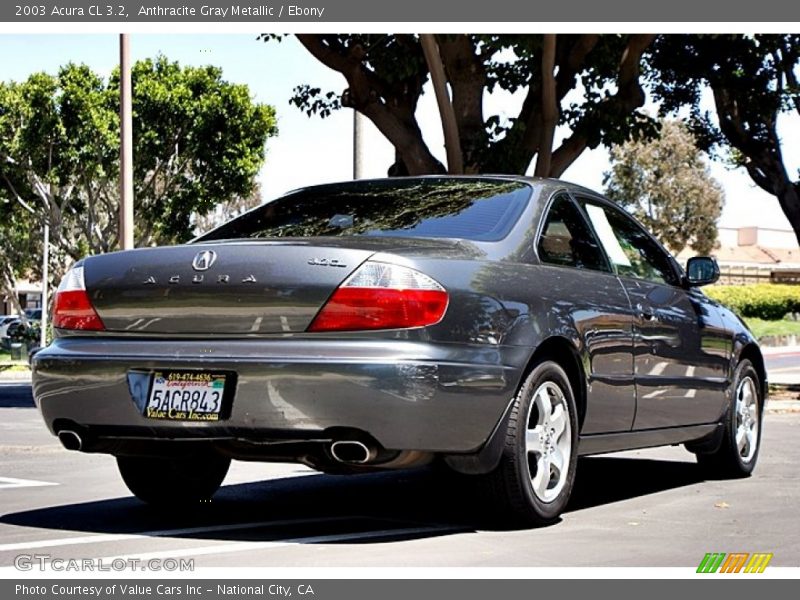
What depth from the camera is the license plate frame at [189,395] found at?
6.09 meters

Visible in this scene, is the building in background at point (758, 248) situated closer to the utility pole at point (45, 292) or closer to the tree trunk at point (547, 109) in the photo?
the utility pole at point (45, 292)

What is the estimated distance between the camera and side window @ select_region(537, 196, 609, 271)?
279 inches

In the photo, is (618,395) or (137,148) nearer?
(618,395)

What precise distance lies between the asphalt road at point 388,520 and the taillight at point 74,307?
3.01 feet

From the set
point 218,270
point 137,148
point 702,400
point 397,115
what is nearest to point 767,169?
point 397,115

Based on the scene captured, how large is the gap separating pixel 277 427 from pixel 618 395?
82.3 inches

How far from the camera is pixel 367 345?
235 inches

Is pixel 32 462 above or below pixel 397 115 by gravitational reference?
below

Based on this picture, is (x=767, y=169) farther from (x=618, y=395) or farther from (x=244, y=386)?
(x=244, y=386)

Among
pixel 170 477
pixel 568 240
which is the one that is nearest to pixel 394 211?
pixel 568 240

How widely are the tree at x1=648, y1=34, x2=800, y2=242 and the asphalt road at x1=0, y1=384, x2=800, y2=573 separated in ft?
39.0

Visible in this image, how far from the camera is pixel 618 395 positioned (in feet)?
24.2

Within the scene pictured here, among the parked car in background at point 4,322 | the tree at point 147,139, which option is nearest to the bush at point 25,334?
the tree at point 147,139

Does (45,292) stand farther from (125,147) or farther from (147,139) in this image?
(125,147)
